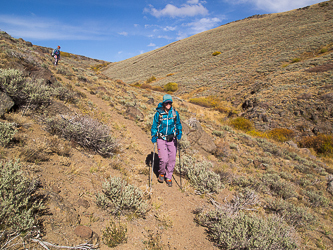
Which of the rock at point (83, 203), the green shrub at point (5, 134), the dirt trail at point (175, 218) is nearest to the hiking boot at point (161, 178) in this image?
the dirt trail at point (175, 218)

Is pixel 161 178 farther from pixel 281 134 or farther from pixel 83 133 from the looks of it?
pixel 281 134

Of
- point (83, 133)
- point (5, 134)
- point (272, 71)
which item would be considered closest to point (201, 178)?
point (83, 133)

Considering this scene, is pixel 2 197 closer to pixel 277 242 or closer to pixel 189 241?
pixel 189 241

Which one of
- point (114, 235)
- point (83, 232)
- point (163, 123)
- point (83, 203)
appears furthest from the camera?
point (163, 123)

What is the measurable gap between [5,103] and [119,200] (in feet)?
12.3

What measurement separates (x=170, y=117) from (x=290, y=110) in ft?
55.4

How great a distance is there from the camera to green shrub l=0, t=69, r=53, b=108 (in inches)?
161

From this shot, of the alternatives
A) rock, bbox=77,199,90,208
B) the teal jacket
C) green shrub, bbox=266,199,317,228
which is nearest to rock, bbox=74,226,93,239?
rock, bbox=77,199,90,208

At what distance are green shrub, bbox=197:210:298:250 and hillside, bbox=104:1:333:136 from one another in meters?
14.5

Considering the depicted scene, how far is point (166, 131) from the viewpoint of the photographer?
421 cm

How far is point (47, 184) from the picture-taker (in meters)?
2.64

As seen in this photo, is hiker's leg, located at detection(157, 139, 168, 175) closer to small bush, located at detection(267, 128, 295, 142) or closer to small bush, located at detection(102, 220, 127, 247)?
small bush, located at detection(102, 220, 127, 247)

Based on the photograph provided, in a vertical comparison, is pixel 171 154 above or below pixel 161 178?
above

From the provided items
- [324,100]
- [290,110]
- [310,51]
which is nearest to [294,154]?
[290,110]
